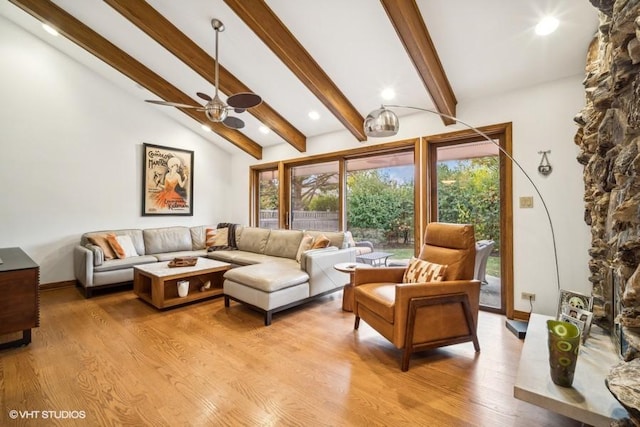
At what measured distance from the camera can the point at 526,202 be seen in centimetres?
308

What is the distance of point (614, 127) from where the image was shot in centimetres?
174

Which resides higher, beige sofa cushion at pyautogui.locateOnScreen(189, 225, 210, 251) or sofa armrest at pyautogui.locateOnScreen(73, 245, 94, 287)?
beige sofa cushion at pyautogui.locateOnScreen(189, 225, 210, 251)

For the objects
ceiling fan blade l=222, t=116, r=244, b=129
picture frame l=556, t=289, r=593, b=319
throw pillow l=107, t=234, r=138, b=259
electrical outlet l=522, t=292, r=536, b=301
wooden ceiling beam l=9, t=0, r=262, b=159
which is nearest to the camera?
picture frame l=556, t=289, r=593, b=319

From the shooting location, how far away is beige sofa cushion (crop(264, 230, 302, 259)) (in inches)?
179

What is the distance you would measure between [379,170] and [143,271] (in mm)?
3548

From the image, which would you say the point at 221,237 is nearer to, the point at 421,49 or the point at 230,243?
the point at 230,243

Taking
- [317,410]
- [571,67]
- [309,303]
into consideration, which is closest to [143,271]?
[309,303]

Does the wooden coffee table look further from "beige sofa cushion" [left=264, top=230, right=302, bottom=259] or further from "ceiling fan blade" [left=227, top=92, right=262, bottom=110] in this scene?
"ceiling fan blade" [left=227, top=92, right=262, bottom=110]

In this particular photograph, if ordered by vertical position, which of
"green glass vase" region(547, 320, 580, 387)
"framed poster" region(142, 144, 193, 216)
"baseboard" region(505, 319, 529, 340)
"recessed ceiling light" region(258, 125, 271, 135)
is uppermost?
"recessed ceiling light" region(258, 125, 271, 135)

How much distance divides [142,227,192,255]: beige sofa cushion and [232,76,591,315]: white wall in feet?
16.7

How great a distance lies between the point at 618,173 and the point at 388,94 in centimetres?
261

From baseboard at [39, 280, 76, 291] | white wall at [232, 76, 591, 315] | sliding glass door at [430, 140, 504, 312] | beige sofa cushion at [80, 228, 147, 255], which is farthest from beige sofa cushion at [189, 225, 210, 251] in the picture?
white wall at [232, 76, 591, 315]

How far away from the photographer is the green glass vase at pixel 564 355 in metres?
1.48

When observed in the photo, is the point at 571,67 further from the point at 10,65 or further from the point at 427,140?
the point at 10,65
